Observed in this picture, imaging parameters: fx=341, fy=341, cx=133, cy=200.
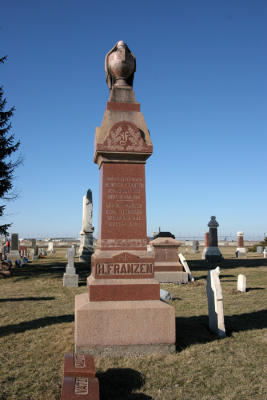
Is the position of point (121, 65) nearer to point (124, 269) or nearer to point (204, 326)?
point (124, 269)

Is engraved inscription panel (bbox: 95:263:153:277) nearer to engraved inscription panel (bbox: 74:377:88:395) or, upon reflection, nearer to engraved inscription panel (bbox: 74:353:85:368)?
engraved inscription panel (bbox: 74:353:85:368)

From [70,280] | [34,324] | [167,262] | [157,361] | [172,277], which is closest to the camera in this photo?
[157,361]

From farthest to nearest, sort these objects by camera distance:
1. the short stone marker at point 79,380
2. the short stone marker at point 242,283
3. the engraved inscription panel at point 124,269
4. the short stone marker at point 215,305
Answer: the short stone marker at point 242,283, the short stone marker at point 215,305, the engraved inscription panel at point 124,269, the short stone marker at point 79,380

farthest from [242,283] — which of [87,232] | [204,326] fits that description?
[87,232]

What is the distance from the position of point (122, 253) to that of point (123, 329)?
115 cm

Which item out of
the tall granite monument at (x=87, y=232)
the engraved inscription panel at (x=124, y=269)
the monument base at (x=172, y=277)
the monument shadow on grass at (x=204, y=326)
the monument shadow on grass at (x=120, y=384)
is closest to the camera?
the monument shadow on grass at (x=120, y=384)

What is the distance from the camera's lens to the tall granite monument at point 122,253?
4.90 m

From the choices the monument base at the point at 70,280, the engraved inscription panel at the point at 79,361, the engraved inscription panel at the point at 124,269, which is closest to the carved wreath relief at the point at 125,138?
the engraved inscription panel at the point at 124,269

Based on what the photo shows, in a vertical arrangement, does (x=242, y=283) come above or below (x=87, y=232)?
below

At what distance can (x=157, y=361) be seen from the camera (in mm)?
4664

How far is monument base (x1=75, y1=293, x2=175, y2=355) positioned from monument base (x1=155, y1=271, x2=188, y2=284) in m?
8.41

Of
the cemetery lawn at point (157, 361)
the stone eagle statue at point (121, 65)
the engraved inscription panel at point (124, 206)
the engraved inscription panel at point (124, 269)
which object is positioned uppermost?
the stone eagle statue at point (121, 65)

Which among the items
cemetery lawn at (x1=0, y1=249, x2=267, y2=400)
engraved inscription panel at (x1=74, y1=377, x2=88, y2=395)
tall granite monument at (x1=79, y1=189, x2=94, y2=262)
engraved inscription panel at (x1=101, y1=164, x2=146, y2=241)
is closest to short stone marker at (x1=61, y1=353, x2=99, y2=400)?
engraved inscription panel at (x1=74, y1=377, x2=88, y2=395)

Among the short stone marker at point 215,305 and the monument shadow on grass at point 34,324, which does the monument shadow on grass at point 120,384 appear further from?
the monument shadow on grass at point 34,324
